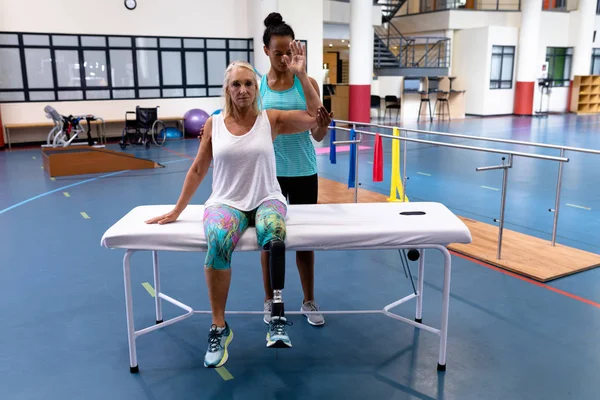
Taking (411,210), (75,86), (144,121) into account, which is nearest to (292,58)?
(411,210)

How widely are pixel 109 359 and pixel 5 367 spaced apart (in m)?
0.48

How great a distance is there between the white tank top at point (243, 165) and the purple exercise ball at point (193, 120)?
9.78 metres

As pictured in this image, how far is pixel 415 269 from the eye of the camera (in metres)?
3.78

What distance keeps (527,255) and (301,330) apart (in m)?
1.99

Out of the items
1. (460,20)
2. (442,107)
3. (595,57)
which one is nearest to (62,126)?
(442,107)

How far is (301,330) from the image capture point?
285 cm

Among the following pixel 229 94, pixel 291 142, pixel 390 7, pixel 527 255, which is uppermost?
pixel 390 7

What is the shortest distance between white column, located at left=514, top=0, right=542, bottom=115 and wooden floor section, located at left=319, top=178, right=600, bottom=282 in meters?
13.8

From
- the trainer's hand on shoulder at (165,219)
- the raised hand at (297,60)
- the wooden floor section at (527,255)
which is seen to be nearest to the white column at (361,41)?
the wooden floor section at (527,255)

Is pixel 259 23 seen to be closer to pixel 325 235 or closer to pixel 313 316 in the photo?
pixel 313 316

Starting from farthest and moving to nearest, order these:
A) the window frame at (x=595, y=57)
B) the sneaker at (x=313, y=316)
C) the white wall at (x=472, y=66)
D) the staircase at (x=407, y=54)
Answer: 1. the window frame at (x=595, y=57)
2. the white wall at (x=472, y=66)
3. the staircase at (x=407, y=54)
4. the sneaker at (x=313, y=316)

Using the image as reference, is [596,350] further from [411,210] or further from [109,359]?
[109,359]

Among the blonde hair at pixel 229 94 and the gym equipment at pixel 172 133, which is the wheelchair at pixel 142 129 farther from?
the blonde hair at pixel 229 94

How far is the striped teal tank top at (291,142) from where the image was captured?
8.68ft
